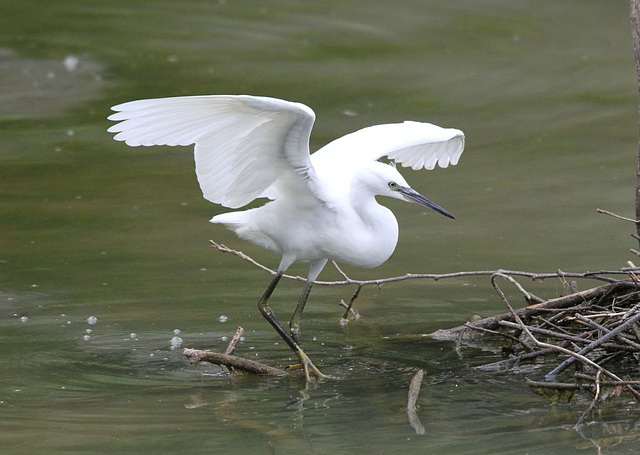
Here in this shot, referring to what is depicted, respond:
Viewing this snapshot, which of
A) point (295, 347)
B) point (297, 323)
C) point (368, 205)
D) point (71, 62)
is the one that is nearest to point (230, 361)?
point (295, 347)

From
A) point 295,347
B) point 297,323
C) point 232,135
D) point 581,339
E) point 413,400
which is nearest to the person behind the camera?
point 413,400

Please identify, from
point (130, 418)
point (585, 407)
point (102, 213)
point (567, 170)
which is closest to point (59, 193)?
point (102, 213)

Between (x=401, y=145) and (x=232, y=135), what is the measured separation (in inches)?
45.7

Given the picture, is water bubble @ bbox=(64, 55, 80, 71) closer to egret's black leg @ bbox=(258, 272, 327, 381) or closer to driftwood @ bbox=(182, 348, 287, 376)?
egret's black leg @ bbox=(258, 272, 327, 381)

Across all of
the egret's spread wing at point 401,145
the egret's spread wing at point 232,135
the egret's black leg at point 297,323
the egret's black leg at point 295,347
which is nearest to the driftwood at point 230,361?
the egret's black leg at point 295,347

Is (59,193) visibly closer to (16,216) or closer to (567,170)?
(16,216)

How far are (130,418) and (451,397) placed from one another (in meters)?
1.35

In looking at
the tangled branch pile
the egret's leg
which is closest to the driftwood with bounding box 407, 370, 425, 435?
the tangled branch pile

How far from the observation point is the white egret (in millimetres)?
4863

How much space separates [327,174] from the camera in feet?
18.4

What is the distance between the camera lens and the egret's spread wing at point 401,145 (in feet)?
19.3

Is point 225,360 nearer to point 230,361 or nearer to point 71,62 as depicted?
point 230,361

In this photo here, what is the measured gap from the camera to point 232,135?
5109mm

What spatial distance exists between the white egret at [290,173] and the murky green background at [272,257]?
1.83 ft
